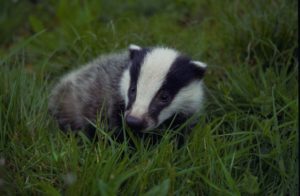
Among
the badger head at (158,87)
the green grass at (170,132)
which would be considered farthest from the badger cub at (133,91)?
the green grass at (170,132)

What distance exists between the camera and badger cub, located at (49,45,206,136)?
376cm

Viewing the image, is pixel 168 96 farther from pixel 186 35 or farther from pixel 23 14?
A: pixel 23 14

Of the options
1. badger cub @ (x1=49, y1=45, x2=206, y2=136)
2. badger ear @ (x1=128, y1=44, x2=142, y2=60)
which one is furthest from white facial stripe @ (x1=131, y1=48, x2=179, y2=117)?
badger ear @ (x1=128, y1=44, x2=142, y2=60)

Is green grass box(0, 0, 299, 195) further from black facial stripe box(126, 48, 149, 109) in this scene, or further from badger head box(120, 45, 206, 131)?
black facial stripe box(126, 48, 149, 109)

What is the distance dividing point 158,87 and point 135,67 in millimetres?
275

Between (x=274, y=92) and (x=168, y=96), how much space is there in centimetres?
92

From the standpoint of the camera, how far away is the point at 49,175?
3.32m

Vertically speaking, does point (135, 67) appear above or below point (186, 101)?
above

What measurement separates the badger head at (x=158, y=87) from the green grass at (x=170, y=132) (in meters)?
0.16

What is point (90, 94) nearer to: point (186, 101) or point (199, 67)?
point (186, 101)

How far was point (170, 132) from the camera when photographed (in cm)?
369

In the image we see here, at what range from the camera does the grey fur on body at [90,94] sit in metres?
4.14

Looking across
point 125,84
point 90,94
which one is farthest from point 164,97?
point 90,94

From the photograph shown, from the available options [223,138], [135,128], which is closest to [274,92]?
[223,138]
